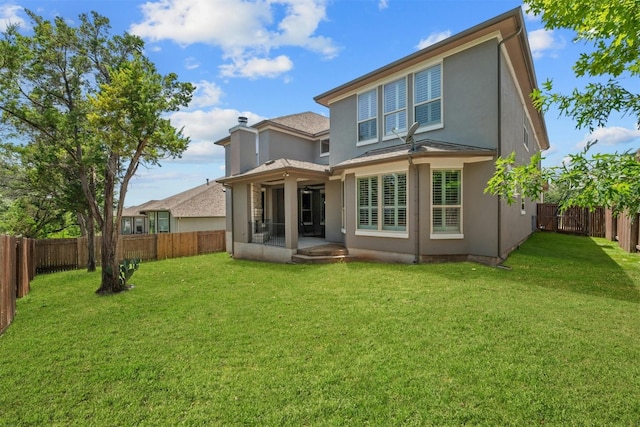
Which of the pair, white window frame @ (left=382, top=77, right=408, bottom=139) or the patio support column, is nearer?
white window frame @ (left=382, top=77, right=408, bottom=139)

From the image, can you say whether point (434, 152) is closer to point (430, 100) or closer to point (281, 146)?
point (430, 100)

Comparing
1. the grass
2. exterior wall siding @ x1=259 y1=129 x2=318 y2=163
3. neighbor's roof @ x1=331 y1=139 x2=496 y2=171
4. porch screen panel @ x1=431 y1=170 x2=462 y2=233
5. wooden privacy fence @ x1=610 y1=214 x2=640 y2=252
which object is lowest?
the grass

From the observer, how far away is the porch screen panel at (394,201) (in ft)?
30.7

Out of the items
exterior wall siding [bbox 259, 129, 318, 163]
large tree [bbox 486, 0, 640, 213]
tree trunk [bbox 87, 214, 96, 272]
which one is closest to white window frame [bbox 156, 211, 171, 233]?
tree trunk [bbox 87, 214, 96, 272]

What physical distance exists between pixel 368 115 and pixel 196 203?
58.5 feet

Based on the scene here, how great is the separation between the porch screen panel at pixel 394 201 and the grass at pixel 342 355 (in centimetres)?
251

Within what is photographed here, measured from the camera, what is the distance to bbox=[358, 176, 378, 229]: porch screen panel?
1012 cm

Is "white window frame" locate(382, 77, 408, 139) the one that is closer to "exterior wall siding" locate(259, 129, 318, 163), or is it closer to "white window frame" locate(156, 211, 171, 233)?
"exterior wall siding" locate(259, 129, 318, 163)

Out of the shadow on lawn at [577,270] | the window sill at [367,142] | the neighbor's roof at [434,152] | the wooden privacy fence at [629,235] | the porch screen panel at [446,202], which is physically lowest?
the shadow on lawn at [577,270]

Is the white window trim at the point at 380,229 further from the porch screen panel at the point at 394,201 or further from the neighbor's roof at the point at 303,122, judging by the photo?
the neighbor's roof at the point at 303,122

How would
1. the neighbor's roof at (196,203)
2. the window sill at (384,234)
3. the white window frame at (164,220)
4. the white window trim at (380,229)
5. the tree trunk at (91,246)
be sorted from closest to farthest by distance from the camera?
the white window trim at (380,229) < the window sill at (384,234) < the tree trunk at (91,246) < the neighbor's roof at (196,203) < the white window frame at (164,220)

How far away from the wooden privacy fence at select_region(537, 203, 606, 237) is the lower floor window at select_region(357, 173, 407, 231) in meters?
11.7

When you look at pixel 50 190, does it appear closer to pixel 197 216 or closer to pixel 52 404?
pixel 197 216

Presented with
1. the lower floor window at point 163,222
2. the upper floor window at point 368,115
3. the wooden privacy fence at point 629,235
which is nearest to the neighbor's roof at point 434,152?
the upper floor window at point 368,115
